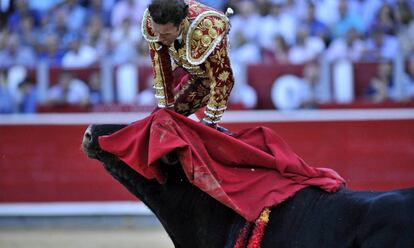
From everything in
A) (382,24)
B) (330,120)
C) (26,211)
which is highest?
(382,24)

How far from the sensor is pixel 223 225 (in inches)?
145

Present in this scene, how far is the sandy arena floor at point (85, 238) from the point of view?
6.77m

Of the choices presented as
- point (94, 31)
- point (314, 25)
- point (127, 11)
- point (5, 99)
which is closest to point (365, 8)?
point (314, 25)

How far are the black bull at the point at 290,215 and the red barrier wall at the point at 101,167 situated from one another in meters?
4.02

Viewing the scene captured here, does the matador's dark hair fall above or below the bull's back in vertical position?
above

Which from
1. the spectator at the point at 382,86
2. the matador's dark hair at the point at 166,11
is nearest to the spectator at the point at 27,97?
the spectator at the point at 382,86

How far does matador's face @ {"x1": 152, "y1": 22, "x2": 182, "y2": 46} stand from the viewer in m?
3.48

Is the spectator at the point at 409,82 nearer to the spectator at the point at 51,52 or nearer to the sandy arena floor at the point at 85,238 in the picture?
the sandy arena floor at the point at 85,238

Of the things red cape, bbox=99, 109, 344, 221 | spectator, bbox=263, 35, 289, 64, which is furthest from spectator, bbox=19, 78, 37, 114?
red cape, bbox=99, 109, 344, 221

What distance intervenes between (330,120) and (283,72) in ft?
2.05

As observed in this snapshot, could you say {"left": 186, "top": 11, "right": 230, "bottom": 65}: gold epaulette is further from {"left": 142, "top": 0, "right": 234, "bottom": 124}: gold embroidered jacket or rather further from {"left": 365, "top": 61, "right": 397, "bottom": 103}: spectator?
{"left": 365, "top": 61, "right": 397, "bottom": 103}: spectator

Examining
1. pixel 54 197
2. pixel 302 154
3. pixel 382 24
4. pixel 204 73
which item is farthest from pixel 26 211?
pixel 204 73

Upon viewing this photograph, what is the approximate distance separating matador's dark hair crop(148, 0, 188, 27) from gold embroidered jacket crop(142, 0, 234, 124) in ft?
0.54

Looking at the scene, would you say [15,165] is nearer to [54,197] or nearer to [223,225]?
[54,197]
